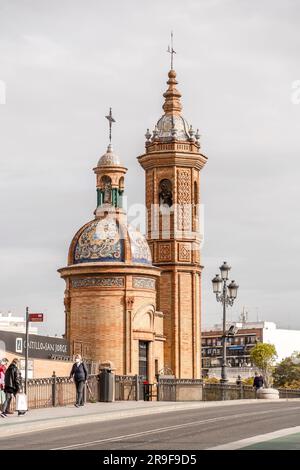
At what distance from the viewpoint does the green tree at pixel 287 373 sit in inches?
6585

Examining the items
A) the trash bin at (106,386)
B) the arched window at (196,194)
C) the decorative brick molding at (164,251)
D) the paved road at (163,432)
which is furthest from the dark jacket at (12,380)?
the arched window at (196,194)

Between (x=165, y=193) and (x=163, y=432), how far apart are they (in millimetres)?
48030

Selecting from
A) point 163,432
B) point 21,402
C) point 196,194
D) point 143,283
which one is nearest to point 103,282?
point 143,283

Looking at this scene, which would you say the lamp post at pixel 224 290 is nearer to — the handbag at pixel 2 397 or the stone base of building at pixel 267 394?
the stone base of building at pixel 267 394

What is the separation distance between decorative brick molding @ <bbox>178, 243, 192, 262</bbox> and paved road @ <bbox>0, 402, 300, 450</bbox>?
3771cm

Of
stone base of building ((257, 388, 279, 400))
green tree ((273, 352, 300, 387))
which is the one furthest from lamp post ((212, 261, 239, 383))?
green tree ((273, 352, 300, 387))

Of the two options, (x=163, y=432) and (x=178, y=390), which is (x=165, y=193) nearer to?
(x=178, y=390)

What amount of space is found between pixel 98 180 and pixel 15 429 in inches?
1438

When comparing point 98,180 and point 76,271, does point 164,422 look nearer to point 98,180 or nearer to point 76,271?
point 76,271

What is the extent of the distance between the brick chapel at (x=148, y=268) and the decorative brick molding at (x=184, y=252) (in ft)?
0.21

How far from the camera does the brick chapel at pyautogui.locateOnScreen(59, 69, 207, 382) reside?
54562mm

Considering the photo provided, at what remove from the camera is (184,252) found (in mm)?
68500

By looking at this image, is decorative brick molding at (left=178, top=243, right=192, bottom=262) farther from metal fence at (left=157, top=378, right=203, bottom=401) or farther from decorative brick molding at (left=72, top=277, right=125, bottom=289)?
metal fence at (left=157, top=378, right=203, bottom=401)
